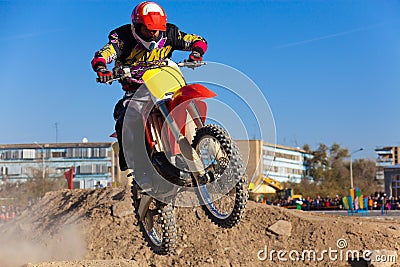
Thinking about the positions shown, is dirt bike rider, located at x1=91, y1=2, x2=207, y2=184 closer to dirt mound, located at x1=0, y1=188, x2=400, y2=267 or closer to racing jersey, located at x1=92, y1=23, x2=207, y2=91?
racing jersey, located at x1=92, y1=23, x2=207, y2=91

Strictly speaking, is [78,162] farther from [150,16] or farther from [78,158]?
[150,16]

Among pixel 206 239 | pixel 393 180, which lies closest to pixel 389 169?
pixel 393 180

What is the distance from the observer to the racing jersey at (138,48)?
10297 mm

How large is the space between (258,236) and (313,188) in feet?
173

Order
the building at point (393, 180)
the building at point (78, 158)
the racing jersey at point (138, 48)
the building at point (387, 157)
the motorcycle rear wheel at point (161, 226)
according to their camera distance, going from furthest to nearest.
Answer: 1. the building at point (387, 157)
2. the building at point (78, 158)
3. the building at point (393, 180)
4. the motorcycle rear wheel at point (161, 226)
5. the racing jersey at point (138, 48)

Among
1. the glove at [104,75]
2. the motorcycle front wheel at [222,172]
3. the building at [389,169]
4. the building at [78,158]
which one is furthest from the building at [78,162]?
the motorcycle front wheel at [222,172]

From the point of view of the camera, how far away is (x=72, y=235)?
20.9 metres

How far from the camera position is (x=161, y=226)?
1062cm

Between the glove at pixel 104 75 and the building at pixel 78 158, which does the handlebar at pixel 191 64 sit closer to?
the glove at pixel 104 75

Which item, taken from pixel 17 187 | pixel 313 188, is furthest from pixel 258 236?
pixel 313 188

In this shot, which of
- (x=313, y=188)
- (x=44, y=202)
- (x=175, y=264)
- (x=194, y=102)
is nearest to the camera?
(x=194, y=102)

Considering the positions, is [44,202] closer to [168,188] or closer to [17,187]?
[168,188]

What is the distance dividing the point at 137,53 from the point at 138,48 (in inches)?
3.3

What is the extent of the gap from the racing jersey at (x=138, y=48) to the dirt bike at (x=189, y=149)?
8.4 inches
